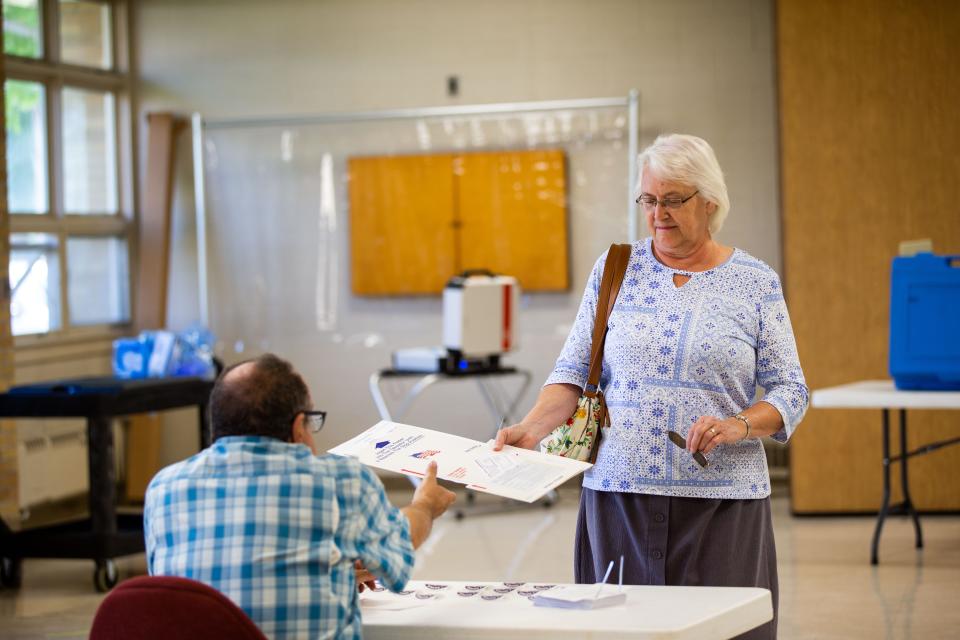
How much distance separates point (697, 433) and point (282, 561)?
85 cm

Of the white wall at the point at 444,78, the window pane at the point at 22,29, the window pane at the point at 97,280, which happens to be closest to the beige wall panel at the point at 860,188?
the white wall at the point at 444,78

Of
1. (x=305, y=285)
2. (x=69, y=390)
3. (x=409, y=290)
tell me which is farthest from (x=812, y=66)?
(x=69, y=390)

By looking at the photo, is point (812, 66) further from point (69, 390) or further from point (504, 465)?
point (504, 465)

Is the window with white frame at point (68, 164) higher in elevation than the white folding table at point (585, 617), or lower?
higher

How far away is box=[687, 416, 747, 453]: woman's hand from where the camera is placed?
7.45 ft

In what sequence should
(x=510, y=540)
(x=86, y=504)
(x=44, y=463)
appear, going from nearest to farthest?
(x=510, y=540), (x=44, y=463), (x=86, y=504)

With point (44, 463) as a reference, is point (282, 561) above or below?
above

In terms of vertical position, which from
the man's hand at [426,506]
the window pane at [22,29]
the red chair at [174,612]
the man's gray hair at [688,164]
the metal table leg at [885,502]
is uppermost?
the window pane at [22,29]

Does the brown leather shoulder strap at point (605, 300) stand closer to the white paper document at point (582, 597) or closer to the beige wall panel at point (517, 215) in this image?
the white paper document at point (582, 597)

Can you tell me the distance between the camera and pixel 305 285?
7.12 metres

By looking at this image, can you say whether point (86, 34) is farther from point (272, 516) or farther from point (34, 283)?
point (272, 516)

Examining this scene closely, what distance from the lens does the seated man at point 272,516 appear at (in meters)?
1.84

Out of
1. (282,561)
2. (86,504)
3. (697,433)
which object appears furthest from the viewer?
(86,504)

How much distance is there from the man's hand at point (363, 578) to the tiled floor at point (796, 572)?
228 centimetres
